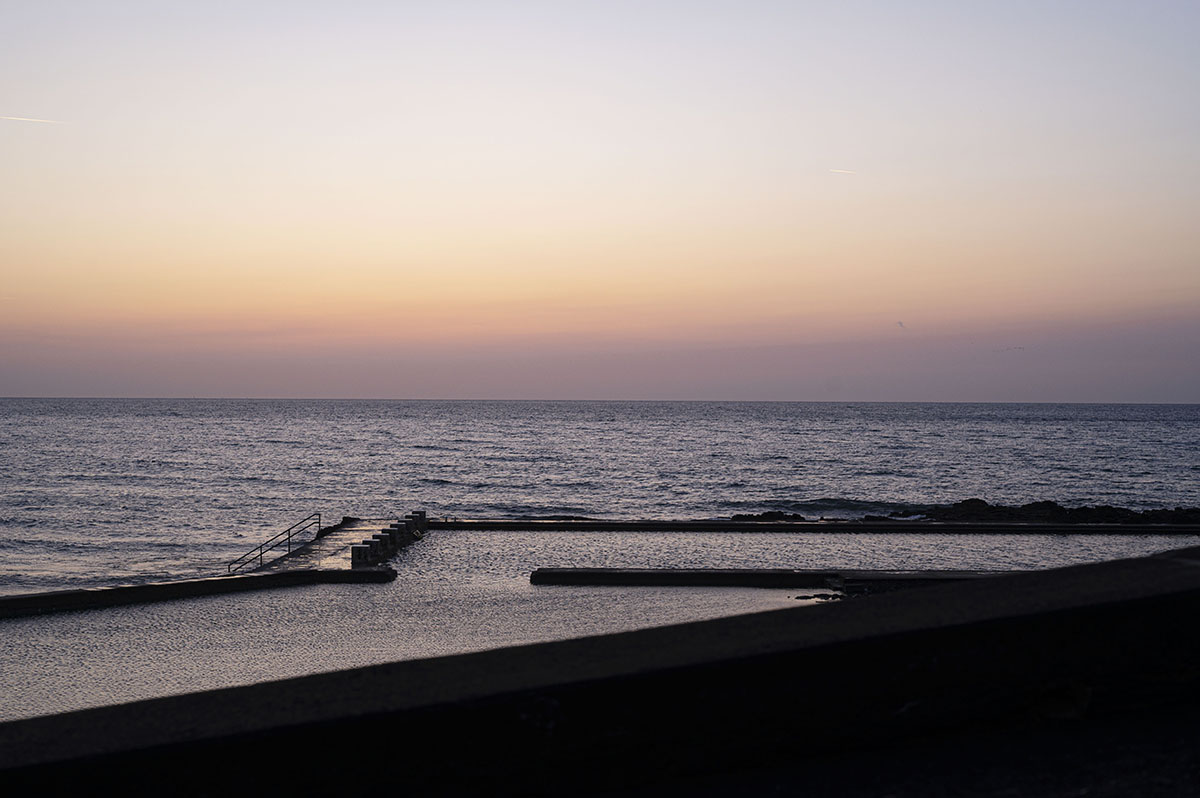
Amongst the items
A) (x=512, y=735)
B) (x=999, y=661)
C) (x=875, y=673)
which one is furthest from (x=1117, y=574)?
(x=512, y=735)

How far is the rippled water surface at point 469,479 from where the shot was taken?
3509cm

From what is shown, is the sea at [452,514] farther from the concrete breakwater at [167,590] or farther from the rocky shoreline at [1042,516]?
the rocky shoreline at [1042,516]

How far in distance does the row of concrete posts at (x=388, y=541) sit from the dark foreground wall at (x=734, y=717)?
18990 millimetres

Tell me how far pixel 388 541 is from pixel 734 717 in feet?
71.4

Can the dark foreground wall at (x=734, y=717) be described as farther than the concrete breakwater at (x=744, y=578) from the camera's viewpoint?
No

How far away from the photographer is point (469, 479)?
6181 centimetres

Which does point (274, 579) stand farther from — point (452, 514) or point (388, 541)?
point (452, 514)

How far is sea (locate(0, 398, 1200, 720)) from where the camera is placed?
14.3 m

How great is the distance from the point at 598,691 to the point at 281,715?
0.82 meters

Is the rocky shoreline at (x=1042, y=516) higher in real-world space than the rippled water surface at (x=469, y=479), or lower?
higher

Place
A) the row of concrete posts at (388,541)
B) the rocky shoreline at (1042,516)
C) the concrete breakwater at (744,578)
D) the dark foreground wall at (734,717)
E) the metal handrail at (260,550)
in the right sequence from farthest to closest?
the rocky shoreline at (1042,516) < the metal handrail at (260,550) < the row of concrete posts at (388,541) < the concrete breakwater at (744,578) < the dark foreground wall at (734,717)

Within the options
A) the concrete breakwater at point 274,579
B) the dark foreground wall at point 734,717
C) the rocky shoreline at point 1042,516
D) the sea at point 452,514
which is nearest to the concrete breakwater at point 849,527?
the sea at point 452,514

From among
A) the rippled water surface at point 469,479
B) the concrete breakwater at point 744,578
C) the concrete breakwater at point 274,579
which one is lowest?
the rippled water surface at point 469,479

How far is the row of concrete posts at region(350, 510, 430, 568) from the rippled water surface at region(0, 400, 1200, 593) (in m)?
5.88
